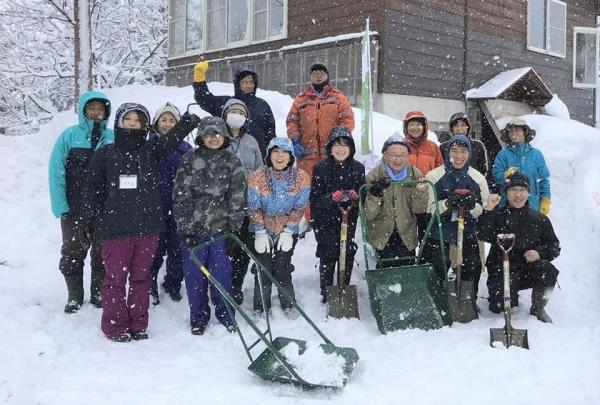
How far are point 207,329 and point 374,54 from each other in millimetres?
6997

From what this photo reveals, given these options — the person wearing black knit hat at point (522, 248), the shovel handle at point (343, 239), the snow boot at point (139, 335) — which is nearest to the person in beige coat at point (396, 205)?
the shovel handle at point (343, 239)

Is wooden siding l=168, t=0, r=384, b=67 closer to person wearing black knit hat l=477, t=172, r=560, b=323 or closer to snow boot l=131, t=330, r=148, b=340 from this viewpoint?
person wearing black knit hat l=477, t=172, r=560, b=323

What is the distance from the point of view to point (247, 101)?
5.69m

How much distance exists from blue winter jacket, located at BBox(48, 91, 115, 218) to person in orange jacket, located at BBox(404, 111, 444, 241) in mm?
2926

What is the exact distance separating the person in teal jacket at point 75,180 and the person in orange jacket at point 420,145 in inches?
115

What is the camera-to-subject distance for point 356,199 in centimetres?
488

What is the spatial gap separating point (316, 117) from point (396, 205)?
1.46 meters

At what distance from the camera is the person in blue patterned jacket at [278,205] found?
473 centimetres

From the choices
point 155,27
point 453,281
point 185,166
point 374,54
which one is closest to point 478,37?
point 374,54

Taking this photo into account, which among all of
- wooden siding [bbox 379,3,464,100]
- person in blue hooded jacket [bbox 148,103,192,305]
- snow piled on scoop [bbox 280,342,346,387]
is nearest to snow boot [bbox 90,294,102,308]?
person in blue hooded jacket [bbox 148,103,192,305]

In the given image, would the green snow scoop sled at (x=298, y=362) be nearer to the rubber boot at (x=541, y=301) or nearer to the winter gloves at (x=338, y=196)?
the winter gloves at (x=338, y=196)

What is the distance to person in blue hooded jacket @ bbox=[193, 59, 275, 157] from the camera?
5625 mm

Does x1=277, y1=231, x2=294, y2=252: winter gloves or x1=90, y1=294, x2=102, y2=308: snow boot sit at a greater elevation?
x1=277, y1=231, x2=294, y2=252: winter gloves

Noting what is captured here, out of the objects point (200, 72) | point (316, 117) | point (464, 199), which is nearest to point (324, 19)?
point (316, 117)
